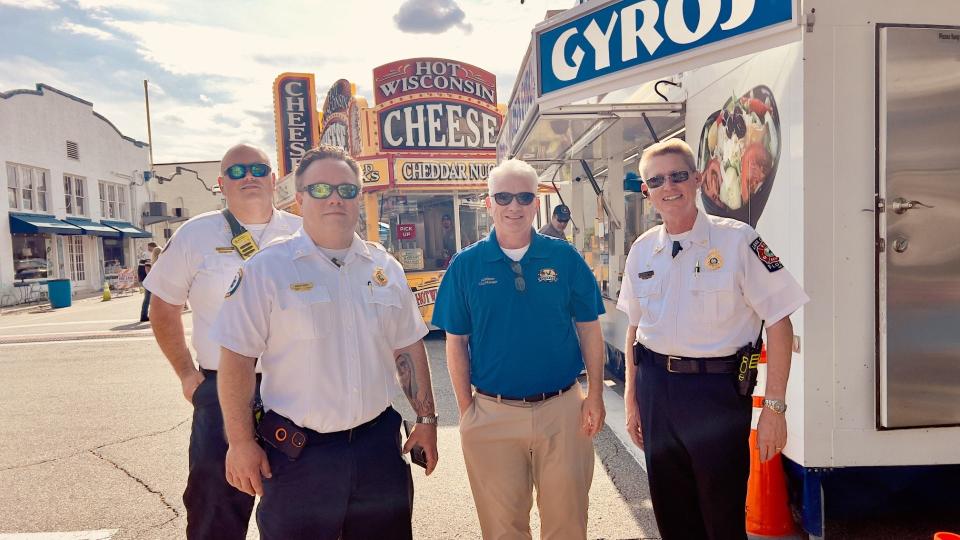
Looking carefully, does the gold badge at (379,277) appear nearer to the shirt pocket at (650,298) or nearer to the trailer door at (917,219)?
the shirt pocket at (650,298)

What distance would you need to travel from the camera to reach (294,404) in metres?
2.10

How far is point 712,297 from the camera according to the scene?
2463 mm

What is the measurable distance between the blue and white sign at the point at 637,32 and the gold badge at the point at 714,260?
1256 mm

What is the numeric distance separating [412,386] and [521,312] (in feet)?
1.87

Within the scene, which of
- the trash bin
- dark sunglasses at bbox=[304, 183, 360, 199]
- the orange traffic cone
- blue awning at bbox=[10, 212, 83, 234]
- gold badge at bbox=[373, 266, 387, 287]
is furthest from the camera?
blue awning at bbox=[10, 212, 83, 234]

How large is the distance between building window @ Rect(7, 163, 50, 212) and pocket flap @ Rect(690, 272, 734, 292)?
2527 centimetres

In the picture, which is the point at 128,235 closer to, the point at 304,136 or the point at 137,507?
the point at 304,136

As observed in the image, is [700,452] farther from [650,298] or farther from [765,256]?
[765,256]

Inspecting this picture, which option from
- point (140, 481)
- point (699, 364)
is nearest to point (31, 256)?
point (140, 481)

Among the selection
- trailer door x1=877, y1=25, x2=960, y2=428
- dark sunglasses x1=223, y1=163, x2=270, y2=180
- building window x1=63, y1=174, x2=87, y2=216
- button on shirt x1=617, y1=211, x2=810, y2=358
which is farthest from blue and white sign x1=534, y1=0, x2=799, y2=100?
building window x1=63, y1=174, x2=87, y2=216

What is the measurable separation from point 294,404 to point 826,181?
2.77m

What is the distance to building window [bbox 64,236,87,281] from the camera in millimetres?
23969

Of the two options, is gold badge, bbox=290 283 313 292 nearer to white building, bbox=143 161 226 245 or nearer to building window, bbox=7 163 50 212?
building window, bbox=7 163 50 212

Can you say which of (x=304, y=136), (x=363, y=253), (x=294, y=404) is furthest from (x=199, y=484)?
(x=304, y=136)
